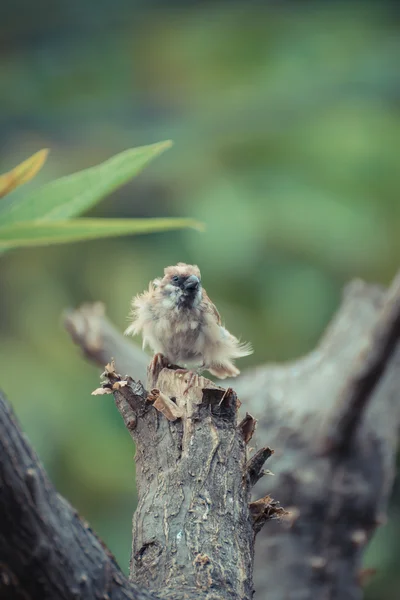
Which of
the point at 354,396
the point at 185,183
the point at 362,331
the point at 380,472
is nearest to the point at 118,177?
the point at 354,396

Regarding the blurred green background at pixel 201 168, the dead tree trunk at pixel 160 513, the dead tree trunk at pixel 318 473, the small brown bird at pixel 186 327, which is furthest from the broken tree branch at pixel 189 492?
the blurred green background at pixel 201 168

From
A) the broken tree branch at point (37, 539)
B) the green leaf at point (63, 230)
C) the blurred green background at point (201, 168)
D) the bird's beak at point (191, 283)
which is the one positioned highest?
the blurred green background at point (201, 168)

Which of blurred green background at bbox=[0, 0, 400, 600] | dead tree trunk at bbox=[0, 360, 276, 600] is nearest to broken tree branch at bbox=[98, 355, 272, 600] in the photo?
dead tree trunk at bbox=[0, 360, 276, 600]

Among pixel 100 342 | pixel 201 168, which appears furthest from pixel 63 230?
pixel 201 168

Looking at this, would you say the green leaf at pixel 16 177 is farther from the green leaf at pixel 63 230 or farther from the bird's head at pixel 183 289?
the bird's head at pixel 183 289

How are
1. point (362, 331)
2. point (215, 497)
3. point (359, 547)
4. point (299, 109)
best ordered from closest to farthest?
point (215, 497) → point (359, 547) → point (362, 331) → point (299, 109)

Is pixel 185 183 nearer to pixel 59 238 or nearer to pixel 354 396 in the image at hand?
pixel 354 396

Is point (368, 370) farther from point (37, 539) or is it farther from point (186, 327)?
point (37, 539)

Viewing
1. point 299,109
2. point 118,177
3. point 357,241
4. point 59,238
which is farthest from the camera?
point 299,109
